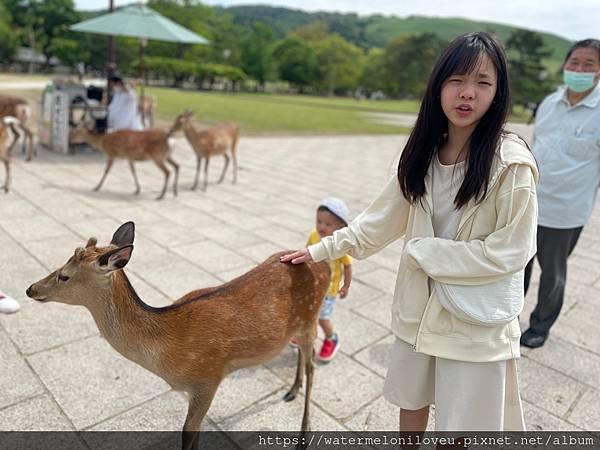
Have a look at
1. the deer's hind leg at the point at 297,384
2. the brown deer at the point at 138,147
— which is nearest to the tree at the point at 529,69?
the brown deer at the point at 138,147

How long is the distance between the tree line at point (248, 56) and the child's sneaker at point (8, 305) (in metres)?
51.0

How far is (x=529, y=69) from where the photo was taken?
2046 inches

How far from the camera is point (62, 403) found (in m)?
2.42

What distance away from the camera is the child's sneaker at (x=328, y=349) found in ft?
9.92

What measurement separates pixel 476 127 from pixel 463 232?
38 centimetres

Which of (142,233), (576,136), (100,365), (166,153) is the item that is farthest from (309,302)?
(166,153)

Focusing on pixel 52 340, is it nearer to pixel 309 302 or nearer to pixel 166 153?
pixel 309 302

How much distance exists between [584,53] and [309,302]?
238 cm

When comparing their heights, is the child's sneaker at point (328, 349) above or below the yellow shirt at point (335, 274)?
below

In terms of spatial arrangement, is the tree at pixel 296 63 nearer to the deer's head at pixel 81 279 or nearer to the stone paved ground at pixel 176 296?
the stone paved ground at pixel 176 296

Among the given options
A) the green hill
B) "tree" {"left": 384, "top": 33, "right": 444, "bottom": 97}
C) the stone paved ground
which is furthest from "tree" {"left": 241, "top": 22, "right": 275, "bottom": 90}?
the green hill

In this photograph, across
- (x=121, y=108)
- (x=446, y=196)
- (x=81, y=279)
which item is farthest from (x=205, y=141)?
(x=446, y=196)

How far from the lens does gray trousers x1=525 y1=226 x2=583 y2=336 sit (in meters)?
3.14

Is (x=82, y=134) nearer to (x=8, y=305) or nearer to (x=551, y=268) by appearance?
(x=8, y=305)
